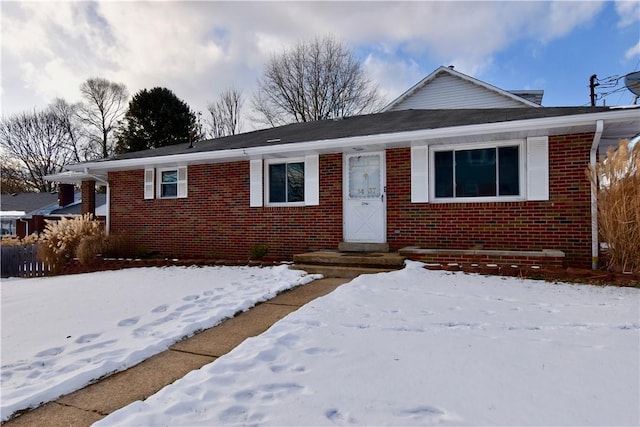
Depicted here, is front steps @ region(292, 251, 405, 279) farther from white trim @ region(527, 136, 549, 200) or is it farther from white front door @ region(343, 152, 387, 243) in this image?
white trim @ region(527, 136, 549, 200)

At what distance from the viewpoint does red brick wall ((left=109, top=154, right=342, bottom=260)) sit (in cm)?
856

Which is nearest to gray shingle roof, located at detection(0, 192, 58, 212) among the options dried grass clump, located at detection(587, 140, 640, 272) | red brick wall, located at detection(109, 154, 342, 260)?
red brick wall, located at detection(109, 154, 342, 260)

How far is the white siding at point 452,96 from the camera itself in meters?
14.9

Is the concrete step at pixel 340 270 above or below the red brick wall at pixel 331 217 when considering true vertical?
below

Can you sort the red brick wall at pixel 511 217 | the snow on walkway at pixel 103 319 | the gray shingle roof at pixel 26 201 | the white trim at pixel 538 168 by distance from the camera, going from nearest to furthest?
the snow on walkway at pixel 103 319 < the red brick wall at pixel 511 217 < the white trim at pixel 538 168 < the gray shingle roof at pixel 26 201

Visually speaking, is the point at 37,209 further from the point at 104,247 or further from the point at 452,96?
the point at 452,96

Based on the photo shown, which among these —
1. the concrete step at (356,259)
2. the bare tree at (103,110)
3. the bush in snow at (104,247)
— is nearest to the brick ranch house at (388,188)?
the bush in snow at (104,247)

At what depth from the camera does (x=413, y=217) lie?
7.88 m

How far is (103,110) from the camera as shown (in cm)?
3198

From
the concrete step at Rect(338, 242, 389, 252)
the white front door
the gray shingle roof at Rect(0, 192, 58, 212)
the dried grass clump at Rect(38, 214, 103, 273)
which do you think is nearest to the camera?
the concrete step at Rect(338, 242, 389, 252)

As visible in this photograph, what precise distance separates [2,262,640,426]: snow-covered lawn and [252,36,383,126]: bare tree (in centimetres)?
2239

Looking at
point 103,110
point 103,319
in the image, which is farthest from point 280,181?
point 103,110

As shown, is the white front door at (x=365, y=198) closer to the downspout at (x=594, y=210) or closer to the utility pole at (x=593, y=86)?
the downspout at (x=594, y=210)

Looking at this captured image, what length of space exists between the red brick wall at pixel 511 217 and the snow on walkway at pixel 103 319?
111 inches
